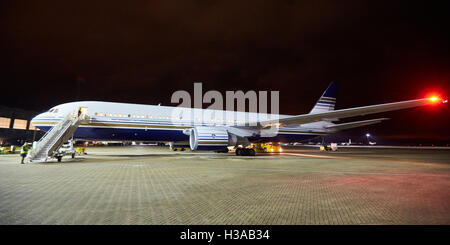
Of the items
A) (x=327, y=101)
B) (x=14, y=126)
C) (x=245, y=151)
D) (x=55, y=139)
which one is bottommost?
(x=245, y=151)

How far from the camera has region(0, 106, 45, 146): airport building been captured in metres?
50.2

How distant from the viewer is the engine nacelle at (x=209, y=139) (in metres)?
15.8

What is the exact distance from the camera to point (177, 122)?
1848 cm

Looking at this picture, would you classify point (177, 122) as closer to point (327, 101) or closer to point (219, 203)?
point (219, 203)

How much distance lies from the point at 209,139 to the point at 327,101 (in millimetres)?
16168

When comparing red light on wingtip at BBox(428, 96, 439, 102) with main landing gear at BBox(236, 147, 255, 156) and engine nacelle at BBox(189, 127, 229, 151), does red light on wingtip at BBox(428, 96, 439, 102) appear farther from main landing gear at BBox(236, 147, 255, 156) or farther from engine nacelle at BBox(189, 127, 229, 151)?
engine nacelle at BBox(189, 127, 229, 151)

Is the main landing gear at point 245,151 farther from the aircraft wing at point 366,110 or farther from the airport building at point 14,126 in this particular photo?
the airport building at point 14,126

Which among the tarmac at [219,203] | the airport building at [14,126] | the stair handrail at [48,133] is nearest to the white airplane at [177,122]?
the stair handrail at [48,133]

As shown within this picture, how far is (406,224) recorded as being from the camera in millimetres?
3486

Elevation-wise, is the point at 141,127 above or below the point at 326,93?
below

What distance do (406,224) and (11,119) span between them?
70831 mm

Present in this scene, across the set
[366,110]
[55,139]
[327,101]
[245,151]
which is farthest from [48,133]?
[327,101]
